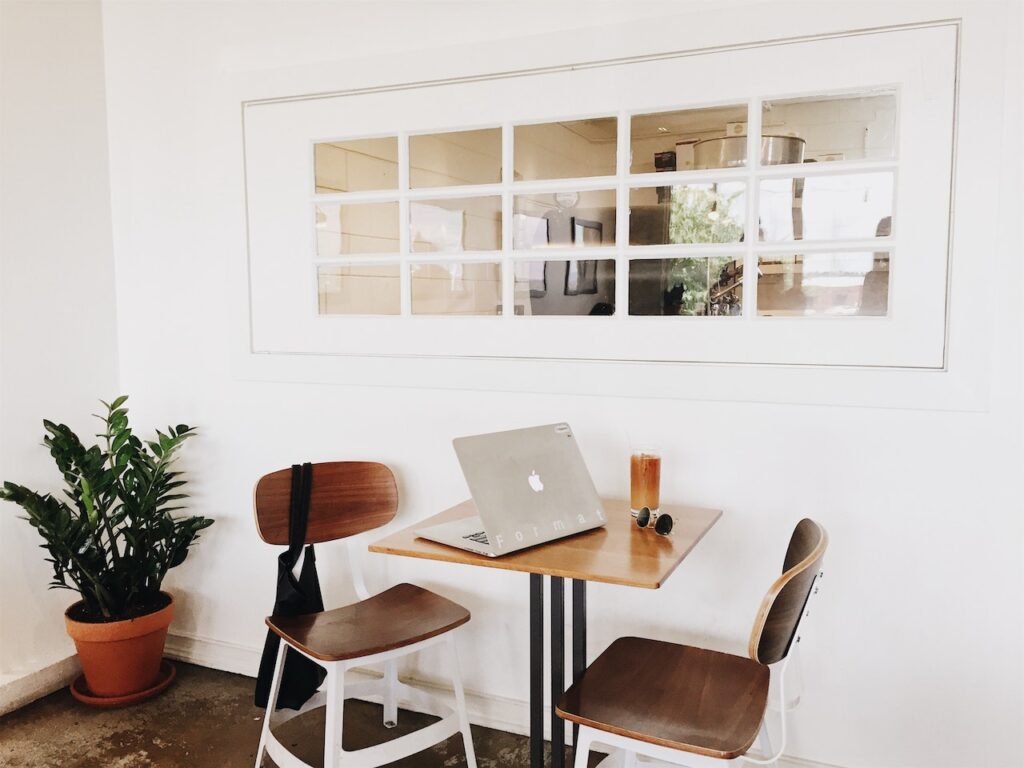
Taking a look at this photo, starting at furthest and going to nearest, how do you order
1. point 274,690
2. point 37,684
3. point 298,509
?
point 37,684 → point 298,509 → point 274,690

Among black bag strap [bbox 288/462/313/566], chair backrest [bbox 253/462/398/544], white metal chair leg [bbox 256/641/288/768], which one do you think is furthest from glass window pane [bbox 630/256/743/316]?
white metal chair leg [bbox 256/641/288/768]

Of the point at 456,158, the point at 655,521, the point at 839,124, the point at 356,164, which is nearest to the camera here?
the point at 655,521

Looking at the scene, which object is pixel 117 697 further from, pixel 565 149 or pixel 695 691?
pixel 565 149

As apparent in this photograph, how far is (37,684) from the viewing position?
9.18 ft

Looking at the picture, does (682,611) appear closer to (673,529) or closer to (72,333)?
(673,529)

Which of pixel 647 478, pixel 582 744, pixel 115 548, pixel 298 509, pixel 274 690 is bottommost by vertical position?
pixel 274 690

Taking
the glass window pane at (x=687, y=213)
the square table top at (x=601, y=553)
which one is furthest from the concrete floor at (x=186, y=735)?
the glass window pane at (x=687, y=213)

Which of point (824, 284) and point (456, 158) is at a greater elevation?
point (456, 158)

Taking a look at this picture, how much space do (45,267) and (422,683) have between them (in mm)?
1884

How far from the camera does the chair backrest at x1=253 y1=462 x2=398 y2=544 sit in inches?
91.7

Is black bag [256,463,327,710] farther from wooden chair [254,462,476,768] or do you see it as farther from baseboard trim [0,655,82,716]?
baseboard trim [0,655,82,716]

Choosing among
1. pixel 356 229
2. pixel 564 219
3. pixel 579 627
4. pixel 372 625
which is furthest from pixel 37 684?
pixel 564 219

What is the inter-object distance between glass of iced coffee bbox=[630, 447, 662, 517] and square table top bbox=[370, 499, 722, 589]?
62 millimetres

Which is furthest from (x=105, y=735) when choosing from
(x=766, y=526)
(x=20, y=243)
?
(x=766, y=526)
